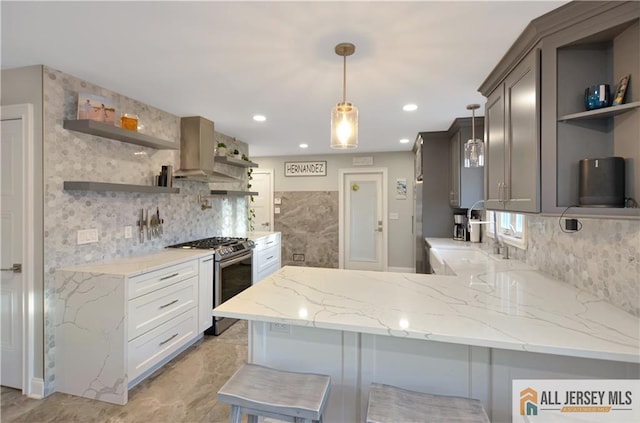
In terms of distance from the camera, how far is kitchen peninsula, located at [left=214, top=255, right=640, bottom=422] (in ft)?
3.68

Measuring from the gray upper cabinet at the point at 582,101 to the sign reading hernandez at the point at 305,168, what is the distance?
4.53m

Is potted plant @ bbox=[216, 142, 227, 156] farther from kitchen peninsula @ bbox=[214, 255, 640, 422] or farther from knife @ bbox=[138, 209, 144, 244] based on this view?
kitchen peninsula @ bbox=[214, 255, 640, 422]

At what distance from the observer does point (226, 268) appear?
3234 millimetres

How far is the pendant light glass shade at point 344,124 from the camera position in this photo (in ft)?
5.51

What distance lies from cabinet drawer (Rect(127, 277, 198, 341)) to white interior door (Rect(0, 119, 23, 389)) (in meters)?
0.84

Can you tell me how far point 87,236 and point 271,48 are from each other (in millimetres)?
2026

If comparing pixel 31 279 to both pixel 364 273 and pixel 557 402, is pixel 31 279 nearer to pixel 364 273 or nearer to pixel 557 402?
pixel 364 273

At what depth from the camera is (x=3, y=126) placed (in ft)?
7.06

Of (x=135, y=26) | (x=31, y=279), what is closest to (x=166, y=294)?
(x=31, y=279)

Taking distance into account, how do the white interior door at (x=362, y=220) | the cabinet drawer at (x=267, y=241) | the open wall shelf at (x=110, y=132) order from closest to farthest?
the open wall shelf at (x=110, y=132), the cabinet drawer at (x=267, y=241), the white interior door at (x=362, y=220)

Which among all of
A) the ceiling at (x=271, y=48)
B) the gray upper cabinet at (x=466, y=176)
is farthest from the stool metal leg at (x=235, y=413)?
the gray upper cabinet at (x=466, y=176)

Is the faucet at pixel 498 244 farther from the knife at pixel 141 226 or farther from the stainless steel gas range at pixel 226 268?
the knife at pixel 141 226

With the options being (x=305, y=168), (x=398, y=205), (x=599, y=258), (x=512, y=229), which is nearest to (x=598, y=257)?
(x=599, y=258)

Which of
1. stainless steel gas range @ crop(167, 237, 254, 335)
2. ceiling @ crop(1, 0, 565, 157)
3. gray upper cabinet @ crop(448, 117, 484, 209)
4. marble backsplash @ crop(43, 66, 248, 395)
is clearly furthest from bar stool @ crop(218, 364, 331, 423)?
gray upper cabinet @ crop(448, 117, 484, 209)
